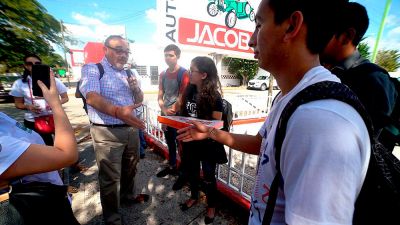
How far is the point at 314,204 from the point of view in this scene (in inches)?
22.2

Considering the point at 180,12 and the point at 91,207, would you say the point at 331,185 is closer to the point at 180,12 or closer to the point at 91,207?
the point at 91,207

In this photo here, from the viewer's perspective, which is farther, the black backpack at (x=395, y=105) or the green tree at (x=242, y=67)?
the green tree at (x=242, y=67)

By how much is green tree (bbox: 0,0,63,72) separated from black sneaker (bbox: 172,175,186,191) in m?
2.55

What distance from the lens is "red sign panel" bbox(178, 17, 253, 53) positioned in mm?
5582

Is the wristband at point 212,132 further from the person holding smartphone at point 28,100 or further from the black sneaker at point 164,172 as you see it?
the person holding smartphone at point 28,100

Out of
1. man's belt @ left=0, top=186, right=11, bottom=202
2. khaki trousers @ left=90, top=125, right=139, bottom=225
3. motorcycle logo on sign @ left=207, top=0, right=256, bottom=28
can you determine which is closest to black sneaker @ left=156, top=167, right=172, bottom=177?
khaki trousers @ left=90, top=125, right=139, bottom=225

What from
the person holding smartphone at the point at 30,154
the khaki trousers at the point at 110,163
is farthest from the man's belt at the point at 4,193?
the khaki trousers at the point at 110,163

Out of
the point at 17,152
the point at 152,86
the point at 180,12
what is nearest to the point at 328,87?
the point at 17,152

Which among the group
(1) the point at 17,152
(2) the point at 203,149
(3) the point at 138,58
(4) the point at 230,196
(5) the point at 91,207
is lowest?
(5) the point at 91,207

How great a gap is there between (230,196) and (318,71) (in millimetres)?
2434

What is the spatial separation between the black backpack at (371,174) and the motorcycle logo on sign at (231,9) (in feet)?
19.9

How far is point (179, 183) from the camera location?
337 centimetres

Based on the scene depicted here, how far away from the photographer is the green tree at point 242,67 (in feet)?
90.8

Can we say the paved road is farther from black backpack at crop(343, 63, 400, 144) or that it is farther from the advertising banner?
the advertising banner
